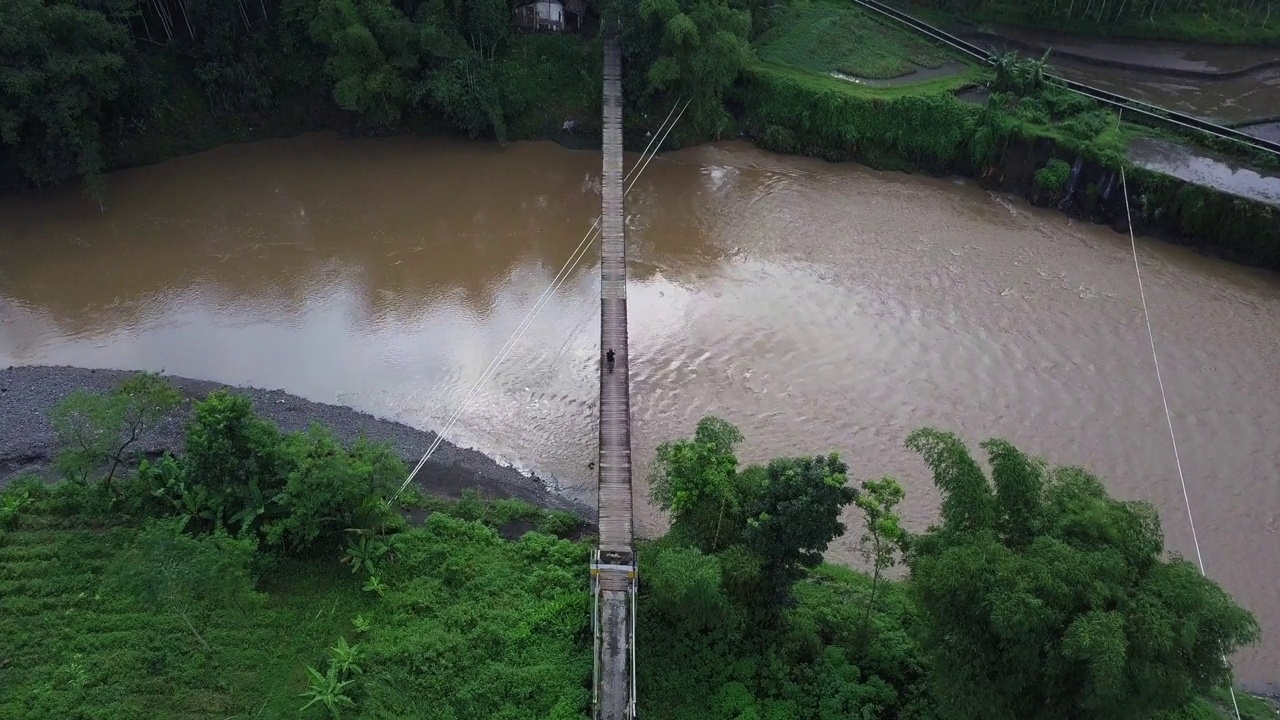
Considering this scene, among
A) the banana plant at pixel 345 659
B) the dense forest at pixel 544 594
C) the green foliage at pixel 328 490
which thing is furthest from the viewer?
the green foliage at pixel 328 490

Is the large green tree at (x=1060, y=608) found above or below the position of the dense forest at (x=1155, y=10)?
below

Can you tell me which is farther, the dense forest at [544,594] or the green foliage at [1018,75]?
the green foliage at [1018,75]

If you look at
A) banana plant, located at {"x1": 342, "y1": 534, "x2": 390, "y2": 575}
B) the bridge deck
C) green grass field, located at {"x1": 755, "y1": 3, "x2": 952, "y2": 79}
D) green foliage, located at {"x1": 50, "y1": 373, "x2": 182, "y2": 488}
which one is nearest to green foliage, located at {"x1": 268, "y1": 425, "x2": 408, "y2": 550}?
banana plant, located at {"x1": 342, "y1": 534, "x2": 390, "y2": 575}

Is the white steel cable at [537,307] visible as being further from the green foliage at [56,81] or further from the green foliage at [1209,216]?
the green foliage at [1209,216]

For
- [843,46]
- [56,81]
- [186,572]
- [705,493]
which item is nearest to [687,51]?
[843,46]

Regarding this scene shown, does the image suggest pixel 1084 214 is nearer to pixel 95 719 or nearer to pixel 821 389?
pixel 821 389

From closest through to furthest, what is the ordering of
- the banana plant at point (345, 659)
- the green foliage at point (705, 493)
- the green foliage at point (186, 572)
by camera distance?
the banana plant at point (345, 659)
the green foliage at point (705, 493)
the green foliage at point (186, 572)

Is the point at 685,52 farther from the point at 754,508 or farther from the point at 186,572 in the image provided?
the point at 186,572

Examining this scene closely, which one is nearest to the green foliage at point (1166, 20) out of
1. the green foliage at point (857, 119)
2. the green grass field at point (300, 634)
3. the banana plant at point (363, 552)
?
the green foliage at point (857, 119)
